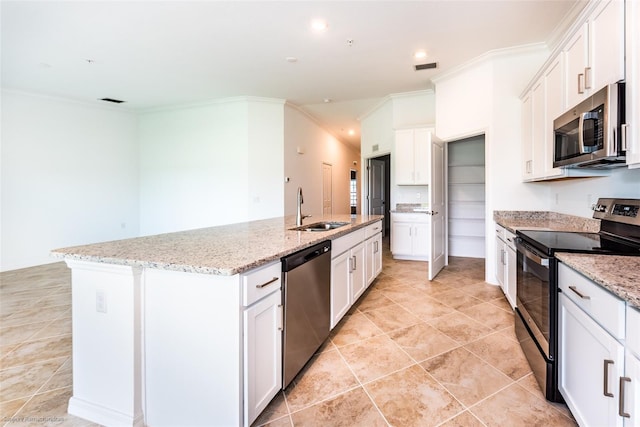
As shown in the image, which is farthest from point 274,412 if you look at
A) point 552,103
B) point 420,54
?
point 420,54

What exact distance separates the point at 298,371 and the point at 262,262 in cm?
88

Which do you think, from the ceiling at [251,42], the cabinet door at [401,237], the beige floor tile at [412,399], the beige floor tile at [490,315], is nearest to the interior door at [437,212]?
the cabinet door at [401,237]

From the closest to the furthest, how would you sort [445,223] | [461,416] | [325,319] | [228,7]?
[461,416] < [325,319] < [228,7] < [445,223]

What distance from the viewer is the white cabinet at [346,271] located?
245cm

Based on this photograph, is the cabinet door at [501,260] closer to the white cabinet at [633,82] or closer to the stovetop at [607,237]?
the stovetop at [607,237]

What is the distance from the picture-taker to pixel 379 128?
6207 mm

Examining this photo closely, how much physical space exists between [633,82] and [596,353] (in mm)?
1340

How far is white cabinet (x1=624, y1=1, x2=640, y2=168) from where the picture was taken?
5.04 ft

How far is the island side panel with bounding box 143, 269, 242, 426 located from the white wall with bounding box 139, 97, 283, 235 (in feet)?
14.1

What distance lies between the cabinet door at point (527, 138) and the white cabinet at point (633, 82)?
171cm

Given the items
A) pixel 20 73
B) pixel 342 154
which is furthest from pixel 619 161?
pixel 342 154

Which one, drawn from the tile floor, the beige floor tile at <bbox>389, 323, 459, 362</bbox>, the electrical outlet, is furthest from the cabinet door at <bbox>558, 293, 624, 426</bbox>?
the electrical outlet

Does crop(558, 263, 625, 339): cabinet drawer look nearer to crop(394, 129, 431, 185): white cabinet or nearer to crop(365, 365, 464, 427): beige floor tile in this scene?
crop(365, 365, 464, 427): beige floor tile

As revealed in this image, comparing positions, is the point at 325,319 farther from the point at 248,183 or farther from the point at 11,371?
the point at 248,183
